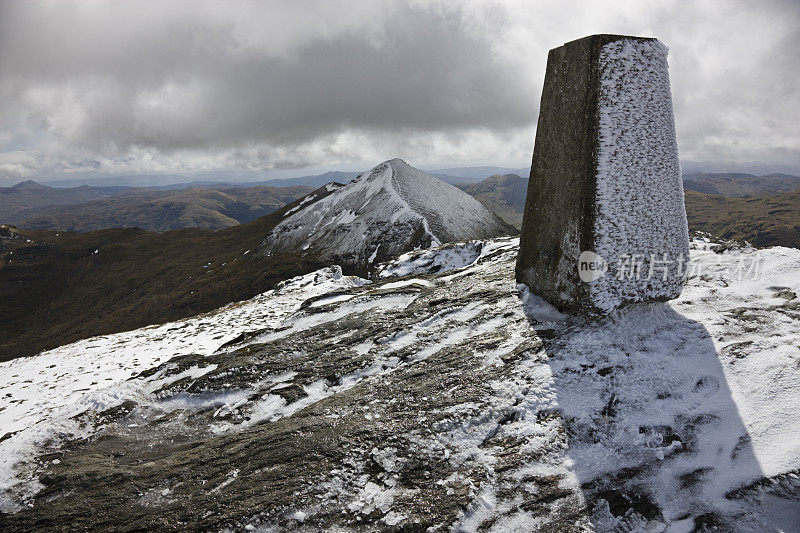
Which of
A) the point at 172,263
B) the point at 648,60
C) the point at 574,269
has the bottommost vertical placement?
the point at 172,263

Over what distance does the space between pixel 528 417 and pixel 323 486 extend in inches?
181

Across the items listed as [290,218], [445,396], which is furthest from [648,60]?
[290,218]

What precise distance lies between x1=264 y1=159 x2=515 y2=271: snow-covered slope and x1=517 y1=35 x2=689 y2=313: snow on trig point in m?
39.7

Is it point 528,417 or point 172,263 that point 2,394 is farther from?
point 172,263

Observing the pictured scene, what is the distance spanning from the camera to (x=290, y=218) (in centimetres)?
8944

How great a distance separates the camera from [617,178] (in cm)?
969

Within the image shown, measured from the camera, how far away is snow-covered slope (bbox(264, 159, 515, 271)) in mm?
54812

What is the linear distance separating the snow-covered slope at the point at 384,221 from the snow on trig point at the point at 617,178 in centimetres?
3971

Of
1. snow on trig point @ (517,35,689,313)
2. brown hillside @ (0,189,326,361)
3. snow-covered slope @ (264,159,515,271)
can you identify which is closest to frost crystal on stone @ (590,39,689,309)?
snow on trig point @ (517,35,689,313)

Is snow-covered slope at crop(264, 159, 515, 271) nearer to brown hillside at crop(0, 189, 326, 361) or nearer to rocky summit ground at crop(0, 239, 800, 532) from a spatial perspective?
brown hillside at crop(0, 189, 326, 361)

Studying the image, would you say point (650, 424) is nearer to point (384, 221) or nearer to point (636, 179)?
point (636, 179)

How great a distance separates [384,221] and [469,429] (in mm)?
53563

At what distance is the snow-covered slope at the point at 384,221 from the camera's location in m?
54.8

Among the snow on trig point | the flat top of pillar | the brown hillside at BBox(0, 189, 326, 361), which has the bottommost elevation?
the brown hillside at BBox(0, 189, 326, 361)
